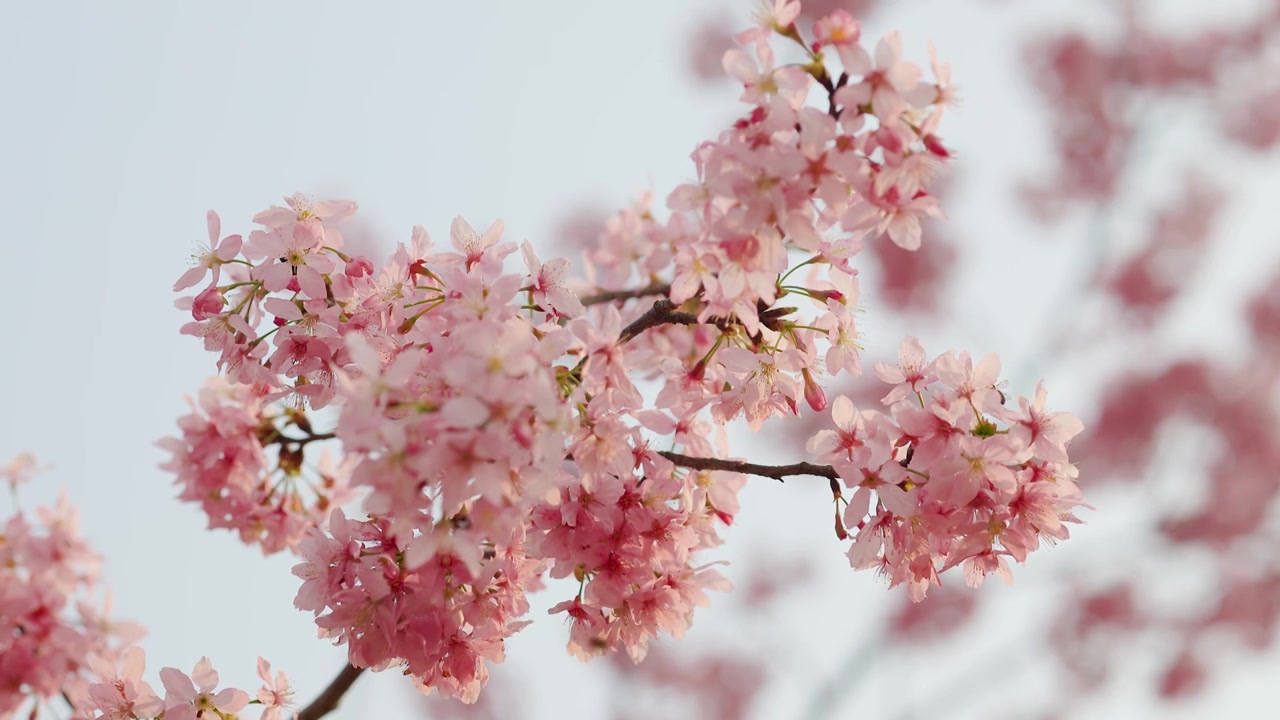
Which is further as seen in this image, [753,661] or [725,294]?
[753,661]

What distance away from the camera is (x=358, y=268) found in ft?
5.80

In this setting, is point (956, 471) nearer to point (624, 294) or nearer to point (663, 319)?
point (663, 319)

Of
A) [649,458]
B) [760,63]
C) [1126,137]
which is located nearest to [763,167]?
[760,63]

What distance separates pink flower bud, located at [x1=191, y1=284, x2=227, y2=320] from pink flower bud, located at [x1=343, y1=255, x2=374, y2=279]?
0.25 meters

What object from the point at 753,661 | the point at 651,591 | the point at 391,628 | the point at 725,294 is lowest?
the point at 391,628

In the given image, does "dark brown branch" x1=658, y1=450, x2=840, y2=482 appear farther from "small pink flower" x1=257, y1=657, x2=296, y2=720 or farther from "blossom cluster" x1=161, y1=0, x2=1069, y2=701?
"small pink flower" x1=257, y1=657, x2=296, y2=720

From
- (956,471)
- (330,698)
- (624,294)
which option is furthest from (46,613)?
(956,471)

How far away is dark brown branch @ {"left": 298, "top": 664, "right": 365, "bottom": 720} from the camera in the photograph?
1.89 meters

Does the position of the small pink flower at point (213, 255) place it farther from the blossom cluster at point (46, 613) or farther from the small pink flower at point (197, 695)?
the blossom cluster at point (46, 613)

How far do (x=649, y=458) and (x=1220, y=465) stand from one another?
914 cm

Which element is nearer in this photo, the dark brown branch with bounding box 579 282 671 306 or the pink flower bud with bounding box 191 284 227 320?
the pink flower bud with bounding box 191 284 227 320

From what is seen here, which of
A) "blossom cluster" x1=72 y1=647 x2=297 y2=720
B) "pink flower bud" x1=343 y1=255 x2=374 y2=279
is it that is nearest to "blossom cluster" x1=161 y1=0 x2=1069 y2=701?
"pink flower bud" x1=343 y1=255 x2=374 y2=279

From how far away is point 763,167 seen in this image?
1378mm

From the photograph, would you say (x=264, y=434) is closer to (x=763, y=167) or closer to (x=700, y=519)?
(x=700, y=519)
